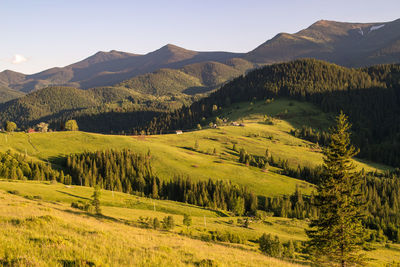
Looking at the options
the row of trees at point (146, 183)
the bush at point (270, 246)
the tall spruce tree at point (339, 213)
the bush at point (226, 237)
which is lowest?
the row of trees at point (146, 183)

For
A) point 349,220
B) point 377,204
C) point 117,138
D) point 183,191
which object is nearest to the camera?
point 349,220

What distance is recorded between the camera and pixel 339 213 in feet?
128

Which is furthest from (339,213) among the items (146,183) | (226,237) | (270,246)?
(146,183)

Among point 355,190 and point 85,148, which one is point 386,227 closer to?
point 355,190

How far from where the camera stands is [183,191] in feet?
424

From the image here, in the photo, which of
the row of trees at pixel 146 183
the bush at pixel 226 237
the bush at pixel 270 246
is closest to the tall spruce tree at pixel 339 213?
the bush at pixel 270 246

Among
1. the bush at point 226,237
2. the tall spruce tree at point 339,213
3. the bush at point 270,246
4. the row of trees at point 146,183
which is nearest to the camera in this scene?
the tall spruce tree at point 339,213

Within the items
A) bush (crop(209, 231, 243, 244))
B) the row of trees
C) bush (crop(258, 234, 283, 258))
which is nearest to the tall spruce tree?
bush (crop(258, 234, 283, 258))

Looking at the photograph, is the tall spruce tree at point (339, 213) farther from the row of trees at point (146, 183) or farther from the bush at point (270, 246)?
the row of trees at point (146, 183)

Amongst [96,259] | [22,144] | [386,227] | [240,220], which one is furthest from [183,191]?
[96,259]

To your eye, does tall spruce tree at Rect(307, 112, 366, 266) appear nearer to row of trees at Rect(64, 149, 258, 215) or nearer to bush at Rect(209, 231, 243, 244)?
bush at Rect(209, 231, 243, 244)

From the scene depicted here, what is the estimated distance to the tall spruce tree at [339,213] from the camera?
39125mm

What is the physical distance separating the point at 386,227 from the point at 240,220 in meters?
72.4

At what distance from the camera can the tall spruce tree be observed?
39125 millimetres
